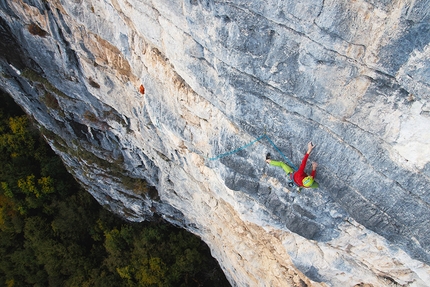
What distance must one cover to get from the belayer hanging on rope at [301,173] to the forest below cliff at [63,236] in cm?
911

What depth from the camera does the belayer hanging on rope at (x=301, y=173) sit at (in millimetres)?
5111

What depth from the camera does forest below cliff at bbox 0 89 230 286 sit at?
552 inches

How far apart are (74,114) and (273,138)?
28.2 feet

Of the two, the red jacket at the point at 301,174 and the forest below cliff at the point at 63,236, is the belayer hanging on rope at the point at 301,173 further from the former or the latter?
the forest below cliff at the point at 63,236

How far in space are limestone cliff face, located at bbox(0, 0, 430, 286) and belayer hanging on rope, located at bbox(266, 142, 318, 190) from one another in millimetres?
147

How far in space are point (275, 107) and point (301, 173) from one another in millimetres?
1139

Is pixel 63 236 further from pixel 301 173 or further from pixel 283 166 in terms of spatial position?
pixel 301 173

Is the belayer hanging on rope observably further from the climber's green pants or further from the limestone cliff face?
the limestone cliff face

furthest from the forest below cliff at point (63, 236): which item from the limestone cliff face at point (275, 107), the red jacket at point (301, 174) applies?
the red jacket at point (301, 174)

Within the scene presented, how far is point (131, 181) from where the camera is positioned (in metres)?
12.8

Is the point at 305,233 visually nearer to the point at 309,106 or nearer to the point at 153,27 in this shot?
the point at 309,106

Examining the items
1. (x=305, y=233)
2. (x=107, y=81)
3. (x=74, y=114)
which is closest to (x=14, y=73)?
(x=74, y=114)

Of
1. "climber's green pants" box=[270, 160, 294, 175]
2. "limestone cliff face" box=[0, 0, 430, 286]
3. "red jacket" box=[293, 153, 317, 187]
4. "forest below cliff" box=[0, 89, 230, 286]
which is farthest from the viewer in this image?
"forest below cliff" box=[0, 89, 230, 286]

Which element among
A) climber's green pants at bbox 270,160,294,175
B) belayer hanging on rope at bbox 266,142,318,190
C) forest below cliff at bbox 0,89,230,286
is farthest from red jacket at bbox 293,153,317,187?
forest below cliff at bbox 0,89,230,286
